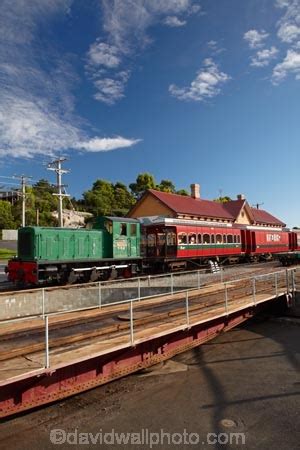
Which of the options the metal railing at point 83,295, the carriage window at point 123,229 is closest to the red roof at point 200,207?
the carriage window at point 123,229

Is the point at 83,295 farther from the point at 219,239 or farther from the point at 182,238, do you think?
the point at 219,239

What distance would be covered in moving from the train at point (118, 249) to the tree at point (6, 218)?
48.3m

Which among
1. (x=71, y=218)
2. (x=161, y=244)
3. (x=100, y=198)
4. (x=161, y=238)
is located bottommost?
(x=161, y=244)

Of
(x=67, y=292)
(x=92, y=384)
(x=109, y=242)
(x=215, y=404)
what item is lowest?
(x=215, y=404)

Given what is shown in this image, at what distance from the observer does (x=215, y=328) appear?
11.9 meters

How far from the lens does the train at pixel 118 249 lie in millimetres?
18125

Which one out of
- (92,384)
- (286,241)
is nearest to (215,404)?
(92,384)

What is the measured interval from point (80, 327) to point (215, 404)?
4286 millimetres

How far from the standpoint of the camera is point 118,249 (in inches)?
830

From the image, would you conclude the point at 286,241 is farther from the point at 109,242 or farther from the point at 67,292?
the point at 67,292

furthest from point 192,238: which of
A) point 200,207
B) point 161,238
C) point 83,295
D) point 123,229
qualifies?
point 200,207

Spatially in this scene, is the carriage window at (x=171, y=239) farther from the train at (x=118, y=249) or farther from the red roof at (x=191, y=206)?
the red roof at (x=191, y=206)

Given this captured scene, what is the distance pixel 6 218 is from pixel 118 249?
51.6 meters

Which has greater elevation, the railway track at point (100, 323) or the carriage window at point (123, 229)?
the carriage window at point (123, 229)
